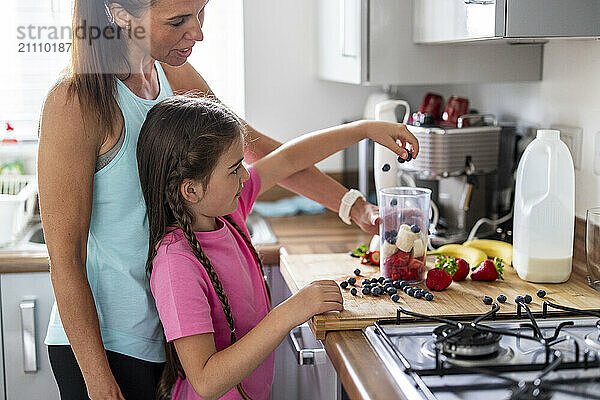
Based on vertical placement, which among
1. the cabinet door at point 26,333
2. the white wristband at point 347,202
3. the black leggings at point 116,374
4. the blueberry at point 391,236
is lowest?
the cabinet door at point 26,333

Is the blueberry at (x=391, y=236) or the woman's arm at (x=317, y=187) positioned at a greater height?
the woman's arm at (x=317, y=187)

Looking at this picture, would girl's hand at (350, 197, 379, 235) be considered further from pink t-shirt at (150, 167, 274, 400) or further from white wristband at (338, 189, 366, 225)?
pink t-shirt at (150, 167, 274, 400)

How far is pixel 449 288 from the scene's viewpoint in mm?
1482

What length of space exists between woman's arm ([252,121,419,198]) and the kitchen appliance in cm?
23

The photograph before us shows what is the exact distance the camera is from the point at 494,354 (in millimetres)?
1127

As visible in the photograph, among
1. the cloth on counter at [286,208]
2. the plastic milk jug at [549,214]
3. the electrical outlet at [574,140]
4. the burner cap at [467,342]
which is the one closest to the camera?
the burner cap at [467,342]

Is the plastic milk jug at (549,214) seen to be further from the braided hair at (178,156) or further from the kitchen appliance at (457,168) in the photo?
the braided hair at (178,156)

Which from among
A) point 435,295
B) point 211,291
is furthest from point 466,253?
point 211,291

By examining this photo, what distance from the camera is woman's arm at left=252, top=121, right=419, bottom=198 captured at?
155 centimetres

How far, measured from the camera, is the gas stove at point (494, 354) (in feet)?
3.32

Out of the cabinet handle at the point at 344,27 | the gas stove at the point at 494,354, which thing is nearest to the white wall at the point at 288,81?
the cabinet handle at the point at 344,27

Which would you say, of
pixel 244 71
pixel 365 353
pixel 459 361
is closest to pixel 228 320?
pixel 365 353

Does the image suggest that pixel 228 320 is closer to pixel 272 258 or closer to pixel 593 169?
pixel 272 258

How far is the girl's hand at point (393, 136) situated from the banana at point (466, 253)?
296 millimetres
